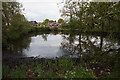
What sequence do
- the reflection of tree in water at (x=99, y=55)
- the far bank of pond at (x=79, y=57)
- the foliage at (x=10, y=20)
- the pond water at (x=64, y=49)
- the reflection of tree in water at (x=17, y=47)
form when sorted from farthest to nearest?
the foliage at (x=10, y=20)
the reflection of tree in water at (x=17, y=47)
the pond water at (x=64, y=49)
the reflection of tree in water at (x=99, y=55)
the far bank of pond at (x=79, y=57)

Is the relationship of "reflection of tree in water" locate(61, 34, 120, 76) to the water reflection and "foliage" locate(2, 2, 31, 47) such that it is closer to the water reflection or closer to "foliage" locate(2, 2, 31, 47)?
the water reflection

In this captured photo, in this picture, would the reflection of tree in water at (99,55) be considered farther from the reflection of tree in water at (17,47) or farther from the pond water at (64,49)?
the reflection of tree in water at (17,47)

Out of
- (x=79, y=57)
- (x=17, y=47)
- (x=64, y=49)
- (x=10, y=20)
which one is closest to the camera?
(x=79, y=57)

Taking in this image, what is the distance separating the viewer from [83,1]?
3.37 metres

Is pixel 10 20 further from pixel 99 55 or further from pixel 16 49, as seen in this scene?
pixel 99 55

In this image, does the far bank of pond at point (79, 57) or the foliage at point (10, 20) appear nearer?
the far bank of pond at point (79, 57)

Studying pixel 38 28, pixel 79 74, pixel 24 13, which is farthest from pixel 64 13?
pixel 79 74

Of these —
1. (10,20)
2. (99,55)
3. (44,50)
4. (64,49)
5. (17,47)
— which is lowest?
(17,47)

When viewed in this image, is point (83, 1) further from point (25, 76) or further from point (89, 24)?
point (25, 76)

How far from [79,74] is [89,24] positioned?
169 cm

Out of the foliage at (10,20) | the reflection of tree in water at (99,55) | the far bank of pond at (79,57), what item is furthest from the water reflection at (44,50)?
the foliage at (10,20)

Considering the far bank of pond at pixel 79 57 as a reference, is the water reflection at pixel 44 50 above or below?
below

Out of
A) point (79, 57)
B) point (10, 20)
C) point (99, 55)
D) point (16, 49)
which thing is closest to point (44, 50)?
point (16, 49)

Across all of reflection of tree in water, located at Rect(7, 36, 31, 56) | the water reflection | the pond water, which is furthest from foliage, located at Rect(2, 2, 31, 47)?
the water reflection
